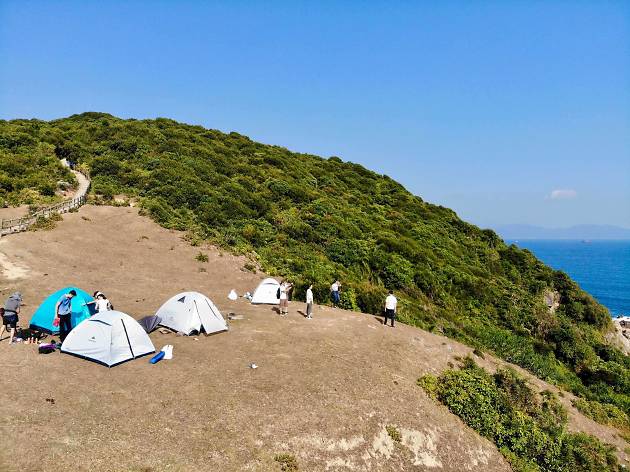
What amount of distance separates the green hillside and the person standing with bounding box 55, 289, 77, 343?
42.0 feet

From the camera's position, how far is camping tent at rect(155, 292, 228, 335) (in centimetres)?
1621

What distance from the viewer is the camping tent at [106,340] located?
1289 centimetres

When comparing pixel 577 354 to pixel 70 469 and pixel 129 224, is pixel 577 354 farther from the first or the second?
pixel 129 224

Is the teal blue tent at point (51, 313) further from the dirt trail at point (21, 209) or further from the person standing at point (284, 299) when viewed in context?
the dirt trail at point (21, 209)

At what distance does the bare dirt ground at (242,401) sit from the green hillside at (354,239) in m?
6.73

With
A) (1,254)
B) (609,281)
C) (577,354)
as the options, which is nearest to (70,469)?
(1,254)

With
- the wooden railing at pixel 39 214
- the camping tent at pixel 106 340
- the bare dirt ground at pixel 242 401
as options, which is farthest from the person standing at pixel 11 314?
the wooden railing at pixel 39 214

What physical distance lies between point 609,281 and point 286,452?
134040mm

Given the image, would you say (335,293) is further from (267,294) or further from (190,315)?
(190,315)

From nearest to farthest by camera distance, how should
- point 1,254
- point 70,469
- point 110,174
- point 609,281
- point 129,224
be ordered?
1. point 70,469
2. point 1,254
3. point 129,224
4. point 110,174
5. point 609,281

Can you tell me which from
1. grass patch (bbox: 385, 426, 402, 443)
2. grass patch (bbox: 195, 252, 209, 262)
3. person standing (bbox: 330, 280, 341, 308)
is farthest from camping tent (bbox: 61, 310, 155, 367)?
grass patch (bbox: 195, 252, 209, 262)

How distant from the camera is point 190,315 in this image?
16.3 metres

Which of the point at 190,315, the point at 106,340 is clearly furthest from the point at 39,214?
the point at 106,340

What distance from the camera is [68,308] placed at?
13.8 meters
